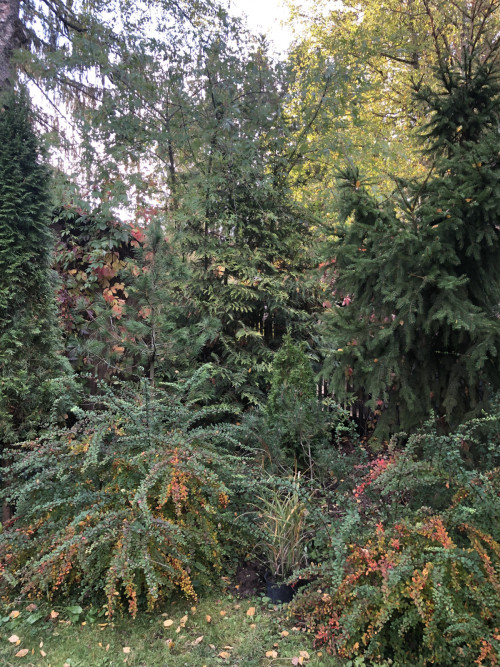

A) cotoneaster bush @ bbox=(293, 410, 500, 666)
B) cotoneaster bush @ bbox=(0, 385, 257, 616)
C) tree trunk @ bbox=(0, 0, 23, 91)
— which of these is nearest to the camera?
cotoneaster bush @ bbox=(293, 410, 500, 666)

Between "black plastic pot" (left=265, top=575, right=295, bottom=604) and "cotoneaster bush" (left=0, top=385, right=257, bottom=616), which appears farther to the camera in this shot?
"black plastic pot" (left=265, top=575, right=295, bottom=604)

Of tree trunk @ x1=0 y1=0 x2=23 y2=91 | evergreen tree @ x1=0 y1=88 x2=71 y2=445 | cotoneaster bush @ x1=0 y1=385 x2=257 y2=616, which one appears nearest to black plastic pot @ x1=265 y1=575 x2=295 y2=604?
cotoneaster bush @ x1=0 y1=385 x2=257 y2=616

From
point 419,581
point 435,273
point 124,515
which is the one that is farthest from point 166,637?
point 435,273

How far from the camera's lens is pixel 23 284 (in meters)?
3.70

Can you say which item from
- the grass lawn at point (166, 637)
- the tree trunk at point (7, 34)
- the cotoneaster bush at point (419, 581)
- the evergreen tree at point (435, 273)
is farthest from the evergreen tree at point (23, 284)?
the cotoneaster bush at point (419, 581)

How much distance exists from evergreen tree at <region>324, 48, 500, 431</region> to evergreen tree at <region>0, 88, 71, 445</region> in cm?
240

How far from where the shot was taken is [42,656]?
225 cm

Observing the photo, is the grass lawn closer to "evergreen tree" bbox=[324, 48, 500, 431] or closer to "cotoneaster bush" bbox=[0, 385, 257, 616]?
"cotoneaster bush" bbox=[0, 385, 257, 616]

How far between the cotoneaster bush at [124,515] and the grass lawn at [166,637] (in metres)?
0.13

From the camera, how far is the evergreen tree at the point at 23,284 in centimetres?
353

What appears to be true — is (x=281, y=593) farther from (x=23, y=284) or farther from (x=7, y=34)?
(x=7, y=34)

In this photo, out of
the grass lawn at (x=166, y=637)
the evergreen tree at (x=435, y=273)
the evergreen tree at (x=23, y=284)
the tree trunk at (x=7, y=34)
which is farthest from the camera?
the tree trunk at (x=7, y=34)

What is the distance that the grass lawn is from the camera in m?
2.21

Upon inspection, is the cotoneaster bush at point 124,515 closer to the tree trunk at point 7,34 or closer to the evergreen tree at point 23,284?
the evergreen tree at point 23,284
